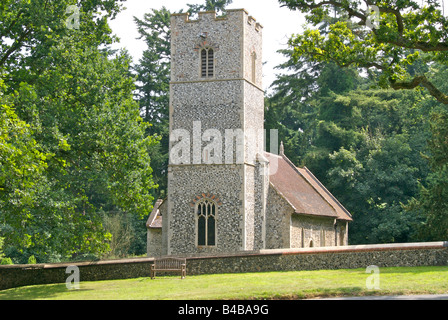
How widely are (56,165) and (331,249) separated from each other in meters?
11.0

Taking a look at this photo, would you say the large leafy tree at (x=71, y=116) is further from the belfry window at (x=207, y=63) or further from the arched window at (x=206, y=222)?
the belfry window at (x=207, y=63)

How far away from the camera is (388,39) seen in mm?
19078

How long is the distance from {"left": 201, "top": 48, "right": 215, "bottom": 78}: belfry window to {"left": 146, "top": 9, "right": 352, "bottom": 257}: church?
5cm

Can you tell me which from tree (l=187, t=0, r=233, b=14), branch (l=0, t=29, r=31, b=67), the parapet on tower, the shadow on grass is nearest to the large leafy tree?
branch (l=0, t=29, r=31, b=67)

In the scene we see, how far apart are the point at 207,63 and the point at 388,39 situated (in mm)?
14763

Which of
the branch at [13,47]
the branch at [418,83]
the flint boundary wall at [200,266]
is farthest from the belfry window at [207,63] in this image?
the branch at [418,83]

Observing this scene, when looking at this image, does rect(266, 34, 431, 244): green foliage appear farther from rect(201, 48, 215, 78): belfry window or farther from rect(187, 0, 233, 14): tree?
rect(201, 48, 215, 78): belfry window

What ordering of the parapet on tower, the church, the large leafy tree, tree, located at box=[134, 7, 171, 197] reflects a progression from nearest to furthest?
the large leafy tree → the church → the parapet on tower → tree, located at box=[134, 7, 171, 197]

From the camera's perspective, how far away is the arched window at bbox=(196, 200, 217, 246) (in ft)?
103

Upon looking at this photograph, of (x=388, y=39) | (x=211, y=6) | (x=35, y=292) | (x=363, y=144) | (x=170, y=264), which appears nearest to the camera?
(x=388, y=39)

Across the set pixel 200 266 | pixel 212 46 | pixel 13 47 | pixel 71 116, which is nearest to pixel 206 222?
pixel 200 266

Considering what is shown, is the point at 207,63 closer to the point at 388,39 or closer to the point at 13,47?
the point at 13,47

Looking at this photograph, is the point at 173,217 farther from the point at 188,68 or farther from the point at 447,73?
the point at 447,73

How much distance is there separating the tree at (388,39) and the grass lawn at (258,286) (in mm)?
6029
